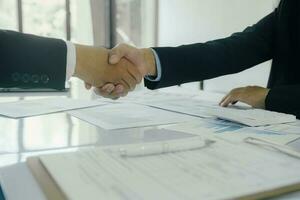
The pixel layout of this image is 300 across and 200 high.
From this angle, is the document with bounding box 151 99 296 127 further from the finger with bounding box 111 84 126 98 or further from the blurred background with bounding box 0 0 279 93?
the blurred background with bounding box 0 0 279 93

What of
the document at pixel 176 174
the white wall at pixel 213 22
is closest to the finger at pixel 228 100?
the document at pixel 176 174

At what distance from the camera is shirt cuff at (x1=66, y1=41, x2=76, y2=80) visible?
1163 millimetres

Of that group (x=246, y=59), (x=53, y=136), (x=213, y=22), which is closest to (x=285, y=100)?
(x=246, y=59)

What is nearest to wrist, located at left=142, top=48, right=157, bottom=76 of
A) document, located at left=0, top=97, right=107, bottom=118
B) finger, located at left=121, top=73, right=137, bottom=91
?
finger, located at left=121, top=73, right=137, bottom=91

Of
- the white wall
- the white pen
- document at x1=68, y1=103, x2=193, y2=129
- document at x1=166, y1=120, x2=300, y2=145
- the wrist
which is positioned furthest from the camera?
the white wall

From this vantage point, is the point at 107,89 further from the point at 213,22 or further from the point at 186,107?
the point at 213,22

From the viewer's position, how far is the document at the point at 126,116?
0.86 meters

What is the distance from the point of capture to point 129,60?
1347 mm

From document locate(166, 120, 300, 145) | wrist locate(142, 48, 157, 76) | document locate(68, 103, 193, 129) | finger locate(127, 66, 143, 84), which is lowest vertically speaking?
document locate(68, 103, 193, 129)

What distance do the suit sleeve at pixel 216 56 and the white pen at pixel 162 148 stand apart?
0.68 meters

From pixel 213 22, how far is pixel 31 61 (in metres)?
2.21

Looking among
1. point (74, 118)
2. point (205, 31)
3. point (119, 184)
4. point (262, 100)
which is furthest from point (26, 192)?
point (205, 31)

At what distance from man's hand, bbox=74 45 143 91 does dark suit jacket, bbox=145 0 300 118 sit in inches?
4.2

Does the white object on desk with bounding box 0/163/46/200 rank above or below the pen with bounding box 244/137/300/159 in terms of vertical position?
below
